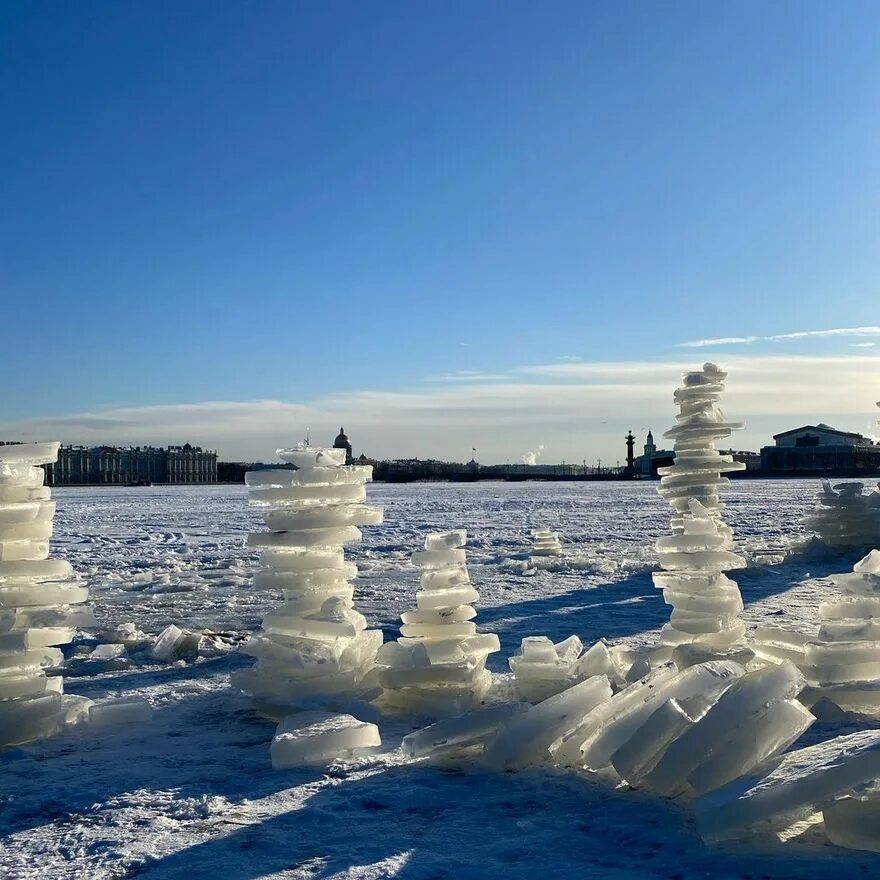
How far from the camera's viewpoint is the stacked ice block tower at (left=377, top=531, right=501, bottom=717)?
5488mm

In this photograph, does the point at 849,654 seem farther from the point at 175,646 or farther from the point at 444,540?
the point at 175,646

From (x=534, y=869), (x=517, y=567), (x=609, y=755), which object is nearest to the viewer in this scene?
(x=534, y=869)

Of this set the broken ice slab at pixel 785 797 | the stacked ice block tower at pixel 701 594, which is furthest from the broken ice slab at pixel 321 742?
the stacked ice block tower at pixel 701 594

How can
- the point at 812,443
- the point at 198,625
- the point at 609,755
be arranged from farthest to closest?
the point at 812,443
the point at 198,625
the point at 609,755

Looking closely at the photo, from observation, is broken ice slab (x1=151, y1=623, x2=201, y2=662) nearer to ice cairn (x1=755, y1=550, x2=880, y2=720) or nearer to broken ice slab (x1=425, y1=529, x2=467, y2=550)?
broken ice slab (x1=425, y1=529, x2=467, y2=550)

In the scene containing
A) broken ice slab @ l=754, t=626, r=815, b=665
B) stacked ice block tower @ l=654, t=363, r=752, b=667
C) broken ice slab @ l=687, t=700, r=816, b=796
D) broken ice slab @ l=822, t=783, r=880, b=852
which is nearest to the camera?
broken ice slab @ l=822, t=783, r=880, b=852

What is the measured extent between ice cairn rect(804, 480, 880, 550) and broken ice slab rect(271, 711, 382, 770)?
12545 millimetres


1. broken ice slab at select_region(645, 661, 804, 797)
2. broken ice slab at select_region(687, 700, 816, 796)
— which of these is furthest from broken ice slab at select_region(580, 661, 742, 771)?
broken ice slab at select_region(687, 700, 816, 796)

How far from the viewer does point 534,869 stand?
3.31 meters

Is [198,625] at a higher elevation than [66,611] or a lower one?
lower

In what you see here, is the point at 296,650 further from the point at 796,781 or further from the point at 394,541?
the point at 394,541

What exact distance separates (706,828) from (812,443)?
121 metres

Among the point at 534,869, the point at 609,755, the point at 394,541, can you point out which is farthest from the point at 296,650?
the point at 394,541

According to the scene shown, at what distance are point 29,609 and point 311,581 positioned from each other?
173 centimetres
